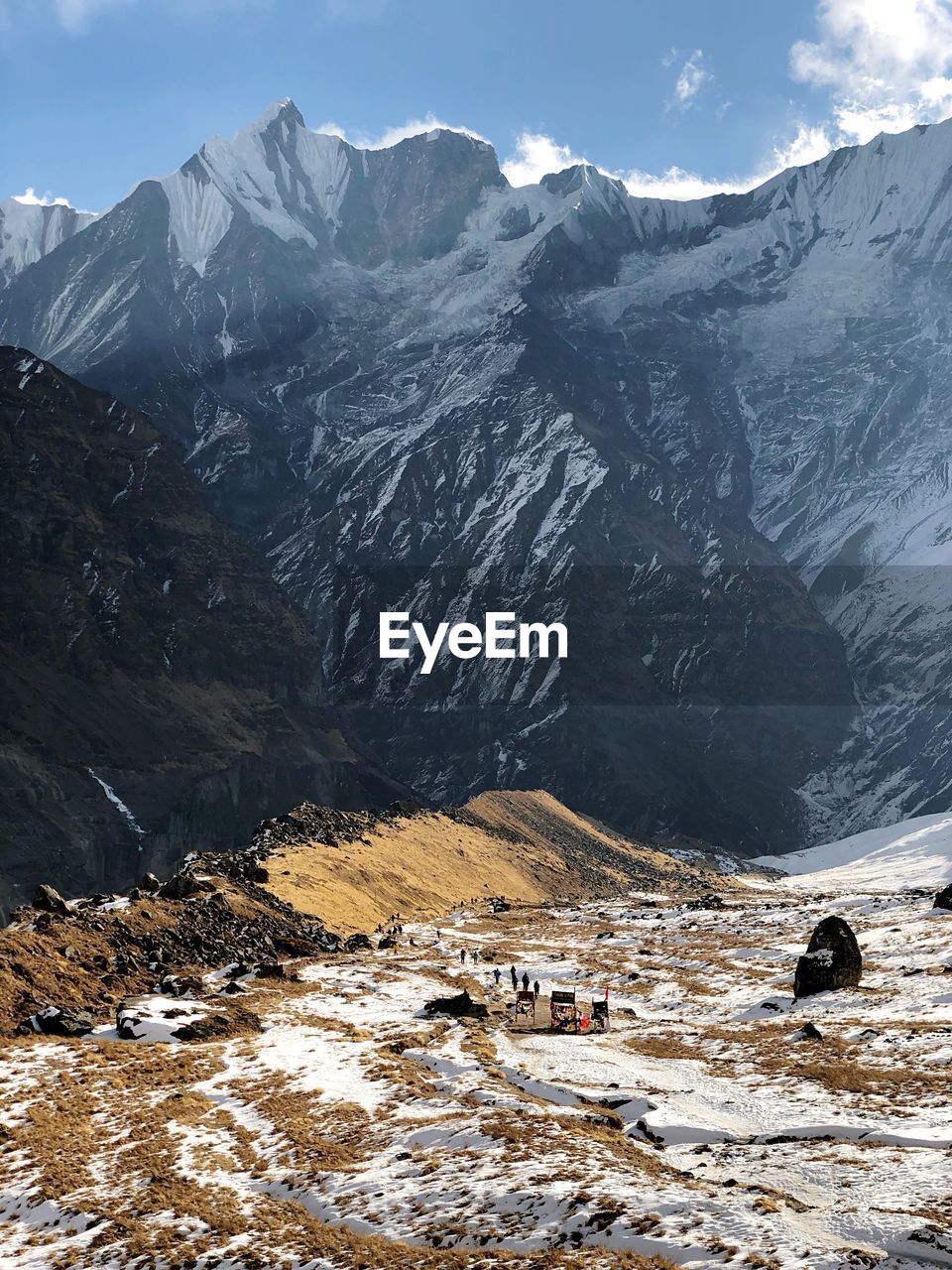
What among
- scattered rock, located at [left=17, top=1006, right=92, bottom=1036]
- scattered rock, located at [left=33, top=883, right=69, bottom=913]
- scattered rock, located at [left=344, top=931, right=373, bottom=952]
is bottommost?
scattered rock, located at [left=344, top=931, right=373, bottom=952]

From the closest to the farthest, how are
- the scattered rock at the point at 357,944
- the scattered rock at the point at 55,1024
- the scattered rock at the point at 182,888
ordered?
1. the scattered rock at the point at 55,1024
2. the scattered rock at the point at 182,888
3. the scattered rock at the point at 357,944

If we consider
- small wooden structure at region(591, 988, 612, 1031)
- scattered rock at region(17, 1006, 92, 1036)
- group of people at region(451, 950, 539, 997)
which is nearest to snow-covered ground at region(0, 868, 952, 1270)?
small wooden structure at region(591, 988, 612, 1031)

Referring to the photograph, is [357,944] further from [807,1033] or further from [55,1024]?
[807,1033]

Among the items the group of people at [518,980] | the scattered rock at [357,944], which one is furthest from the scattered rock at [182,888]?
the group of people at [518,980]

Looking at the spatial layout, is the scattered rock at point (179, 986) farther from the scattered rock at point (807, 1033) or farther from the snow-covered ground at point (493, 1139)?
the scattered rock at point (807, 1033)

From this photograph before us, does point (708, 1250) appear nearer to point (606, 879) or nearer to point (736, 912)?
point (736, 912)

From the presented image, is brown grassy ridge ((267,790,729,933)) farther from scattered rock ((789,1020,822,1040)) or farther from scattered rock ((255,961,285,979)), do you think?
scattered rock ((789,1020,822,1040))

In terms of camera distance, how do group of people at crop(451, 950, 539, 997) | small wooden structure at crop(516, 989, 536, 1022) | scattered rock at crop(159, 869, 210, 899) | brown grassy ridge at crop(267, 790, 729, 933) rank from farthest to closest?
brown grassy ridge at crop(267, 790, 729, 933)
scattered rock at crop(159, 869, 210, 899)
group of people at crop(451, 950, 539, 997)
small wooden structure at crop(516, 989, 536, 1022)

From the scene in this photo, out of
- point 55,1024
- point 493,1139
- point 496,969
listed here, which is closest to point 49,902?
point 55,1024
